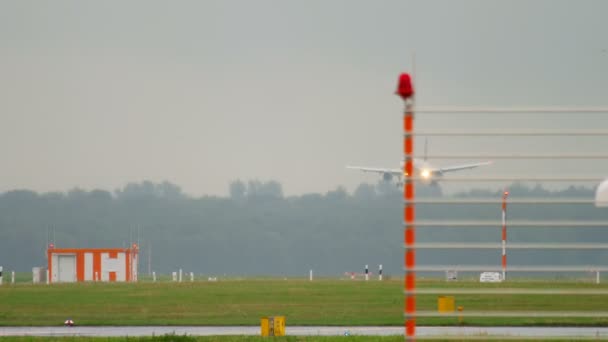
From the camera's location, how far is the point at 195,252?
165 metres

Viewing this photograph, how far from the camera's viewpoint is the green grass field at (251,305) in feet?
112

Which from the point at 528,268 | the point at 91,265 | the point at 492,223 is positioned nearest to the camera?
the point at 492,223

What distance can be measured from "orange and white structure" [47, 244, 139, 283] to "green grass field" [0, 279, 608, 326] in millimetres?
23046

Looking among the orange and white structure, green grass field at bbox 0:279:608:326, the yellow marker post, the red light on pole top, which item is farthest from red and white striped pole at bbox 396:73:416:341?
the orange and white structure

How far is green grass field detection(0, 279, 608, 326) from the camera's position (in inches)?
1340

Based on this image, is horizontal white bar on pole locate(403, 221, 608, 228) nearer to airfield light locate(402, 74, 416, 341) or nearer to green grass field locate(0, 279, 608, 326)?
airfield light locate(402, 74, 416, 341)

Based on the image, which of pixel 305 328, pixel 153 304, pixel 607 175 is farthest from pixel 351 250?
pixel 607 175

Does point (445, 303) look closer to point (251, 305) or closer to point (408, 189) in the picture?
point (408, 189)

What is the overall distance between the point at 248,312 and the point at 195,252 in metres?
127

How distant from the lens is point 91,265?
256 ft

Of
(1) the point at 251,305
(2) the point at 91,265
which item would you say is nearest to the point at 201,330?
(1) the point at 251,305

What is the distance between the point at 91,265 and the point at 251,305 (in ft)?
124

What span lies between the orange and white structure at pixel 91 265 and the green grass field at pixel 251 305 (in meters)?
23.0

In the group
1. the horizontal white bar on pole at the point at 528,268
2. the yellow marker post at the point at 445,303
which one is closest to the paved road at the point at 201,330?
the yellow marker post at the point at 445,303
